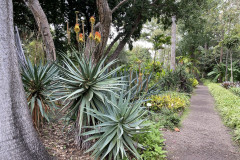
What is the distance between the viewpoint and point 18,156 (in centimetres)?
193

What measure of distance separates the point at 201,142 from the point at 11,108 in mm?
3804

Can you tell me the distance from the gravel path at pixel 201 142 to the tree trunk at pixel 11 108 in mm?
2375

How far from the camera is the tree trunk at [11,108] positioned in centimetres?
189

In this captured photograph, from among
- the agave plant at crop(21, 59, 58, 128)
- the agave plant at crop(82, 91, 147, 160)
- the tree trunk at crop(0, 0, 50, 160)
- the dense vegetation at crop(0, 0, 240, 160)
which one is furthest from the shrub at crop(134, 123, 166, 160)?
the agave plant at crop(21, 59, 58, 128)

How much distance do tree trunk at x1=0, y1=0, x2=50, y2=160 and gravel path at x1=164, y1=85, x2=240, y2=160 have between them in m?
2.38

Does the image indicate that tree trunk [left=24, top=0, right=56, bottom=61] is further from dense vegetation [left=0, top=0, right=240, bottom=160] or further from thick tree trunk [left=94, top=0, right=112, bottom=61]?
thick tree trunk [left=94, top=0, right=112, bottom=61]

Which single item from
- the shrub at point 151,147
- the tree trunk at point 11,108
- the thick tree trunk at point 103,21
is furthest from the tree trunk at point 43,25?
the shrub at point 151,147

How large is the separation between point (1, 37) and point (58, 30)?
9.75 m

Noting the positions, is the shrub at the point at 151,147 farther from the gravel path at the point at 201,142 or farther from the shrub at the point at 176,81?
the shrub at the point at 176,81

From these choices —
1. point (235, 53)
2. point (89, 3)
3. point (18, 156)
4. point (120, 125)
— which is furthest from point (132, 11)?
point (235, 53)

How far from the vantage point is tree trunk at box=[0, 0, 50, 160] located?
189cm

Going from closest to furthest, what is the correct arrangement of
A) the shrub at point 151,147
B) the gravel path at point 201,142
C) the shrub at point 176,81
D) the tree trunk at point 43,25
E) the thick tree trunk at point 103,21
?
the shrub at point 151,147, the gravel path at point 201,142, the thick tree trunk at point 103,21, the tree trunk at point 43,25, the shrub at point 176,81

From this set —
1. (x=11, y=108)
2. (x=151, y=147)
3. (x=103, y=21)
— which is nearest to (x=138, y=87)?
(x=151, y=147)

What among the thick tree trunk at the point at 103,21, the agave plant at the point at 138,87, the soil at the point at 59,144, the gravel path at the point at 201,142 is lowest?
the gravel path at the point at 201,142
